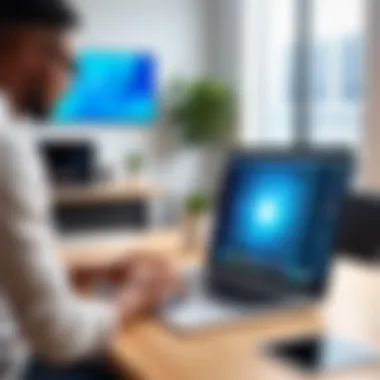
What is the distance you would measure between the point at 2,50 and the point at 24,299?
523 mm

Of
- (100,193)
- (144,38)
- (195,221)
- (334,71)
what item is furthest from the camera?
(144,38)

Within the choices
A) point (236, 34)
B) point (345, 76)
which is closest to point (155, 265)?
point (345, 76)

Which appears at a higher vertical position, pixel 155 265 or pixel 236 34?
pixel 236 34

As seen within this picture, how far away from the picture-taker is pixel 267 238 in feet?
5.37

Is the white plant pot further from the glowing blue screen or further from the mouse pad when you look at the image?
the mouse pad

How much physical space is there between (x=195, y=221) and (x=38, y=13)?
94 cm

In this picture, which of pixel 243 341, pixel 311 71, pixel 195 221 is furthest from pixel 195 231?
pixel 311 71

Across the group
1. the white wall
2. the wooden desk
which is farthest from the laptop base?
the white wall

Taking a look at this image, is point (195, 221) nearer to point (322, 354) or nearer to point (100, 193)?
point (322, 354)

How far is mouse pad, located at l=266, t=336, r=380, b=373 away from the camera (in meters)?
1.17

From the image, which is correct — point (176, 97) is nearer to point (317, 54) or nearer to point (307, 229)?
point (317, 54)

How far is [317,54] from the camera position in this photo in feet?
17.1

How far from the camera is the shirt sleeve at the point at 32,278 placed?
139cm

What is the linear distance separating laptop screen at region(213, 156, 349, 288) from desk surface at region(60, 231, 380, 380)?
0.36ft
